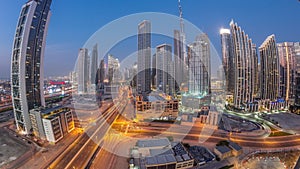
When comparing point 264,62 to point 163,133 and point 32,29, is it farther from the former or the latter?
point 32,29

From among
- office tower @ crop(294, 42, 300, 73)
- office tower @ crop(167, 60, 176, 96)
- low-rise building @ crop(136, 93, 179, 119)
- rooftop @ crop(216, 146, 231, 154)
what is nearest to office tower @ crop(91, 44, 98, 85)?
office tower @ crop(167, 60, 176, 96)

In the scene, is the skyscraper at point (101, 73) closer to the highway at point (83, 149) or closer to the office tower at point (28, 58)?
the office tower at point (28, 58)

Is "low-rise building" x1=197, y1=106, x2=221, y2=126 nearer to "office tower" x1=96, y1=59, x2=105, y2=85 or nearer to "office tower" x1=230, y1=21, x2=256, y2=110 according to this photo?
"office tower" x1=230, y1=21, x2=256, y2=110

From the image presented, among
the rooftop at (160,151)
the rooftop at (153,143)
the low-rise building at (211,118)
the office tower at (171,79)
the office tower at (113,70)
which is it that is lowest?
the rooftop at (160,151)

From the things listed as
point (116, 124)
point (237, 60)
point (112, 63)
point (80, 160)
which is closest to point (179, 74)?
point (237, 60)

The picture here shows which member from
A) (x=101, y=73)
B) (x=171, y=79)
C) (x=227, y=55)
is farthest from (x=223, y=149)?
(x=101, y=73)

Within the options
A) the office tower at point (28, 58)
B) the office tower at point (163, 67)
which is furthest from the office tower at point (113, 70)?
the office tower at point (28, 58)

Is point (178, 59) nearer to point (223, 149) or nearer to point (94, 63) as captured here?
point (94, 63)
